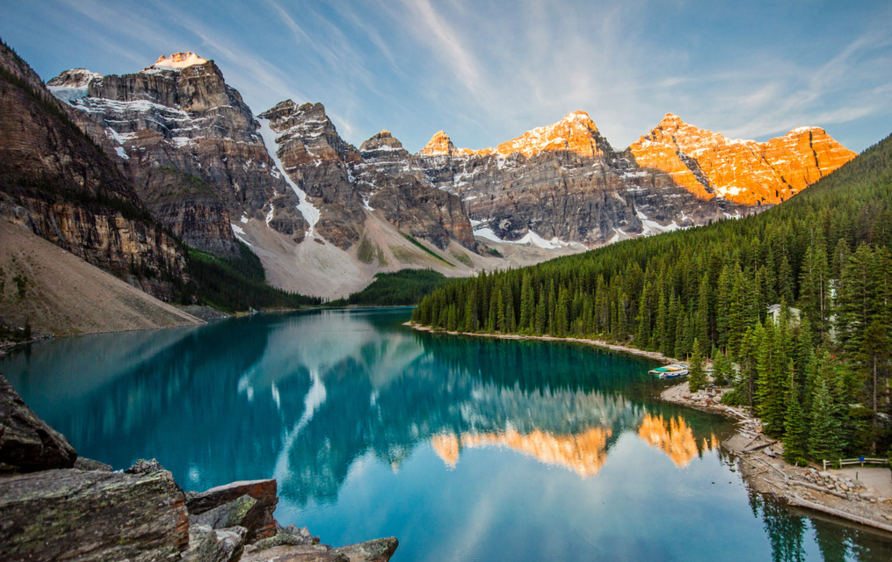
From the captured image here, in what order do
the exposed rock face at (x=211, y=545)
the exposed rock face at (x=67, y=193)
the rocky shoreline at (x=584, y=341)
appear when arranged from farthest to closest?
the exposed rock face at (x=67, y=193), the rocky shoreline at (x=584, y=341), the exposed rock face at (x=211, y=545)

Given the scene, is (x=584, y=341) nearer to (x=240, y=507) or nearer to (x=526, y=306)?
(x=526, y=306)

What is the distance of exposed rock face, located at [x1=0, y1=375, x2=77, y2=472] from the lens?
641cm

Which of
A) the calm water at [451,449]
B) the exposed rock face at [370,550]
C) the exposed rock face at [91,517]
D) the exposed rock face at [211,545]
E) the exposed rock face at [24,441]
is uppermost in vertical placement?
the exposed rock face at [24,441]

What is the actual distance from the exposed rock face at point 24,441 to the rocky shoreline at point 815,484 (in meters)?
23.9

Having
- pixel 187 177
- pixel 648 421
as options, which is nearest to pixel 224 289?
pixel 187 177

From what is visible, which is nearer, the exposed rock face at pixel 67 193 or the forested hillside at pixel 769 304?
the forested hillside at pixel 769 304

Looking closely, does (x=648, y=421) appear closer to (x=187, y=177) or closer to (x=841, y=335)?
(x=841, y=335)

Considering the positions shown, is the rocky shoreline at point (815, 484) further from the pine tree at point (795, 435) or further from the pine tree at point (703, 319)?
the pine tree at point (703, 319)

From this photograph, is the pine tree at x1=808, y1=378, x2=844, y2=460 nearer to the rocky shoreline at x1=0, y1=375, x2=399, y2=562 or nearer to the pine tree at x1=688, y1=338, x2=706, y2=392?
the pine tree at x1=688, y1=338, x2=706, y2=392

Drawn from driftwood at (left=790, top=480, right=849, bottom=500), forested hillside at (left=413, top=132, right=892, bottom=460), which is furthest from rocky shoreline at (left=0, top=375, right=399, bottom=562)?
forested hillside at (left=413, top=132, right=892, bottom=460)

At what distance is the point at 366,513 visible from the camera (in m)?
19.8

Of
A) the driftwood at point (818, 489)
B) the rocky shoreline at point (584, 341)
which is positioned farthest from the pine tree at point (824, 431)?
the rocky shoreline at point (584, 341)

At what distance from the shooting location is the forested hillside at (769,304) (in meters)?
22.1

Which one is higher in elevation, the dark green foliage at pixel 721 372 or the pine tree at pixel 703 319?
the pine tree at pixel 703 319
